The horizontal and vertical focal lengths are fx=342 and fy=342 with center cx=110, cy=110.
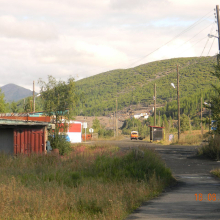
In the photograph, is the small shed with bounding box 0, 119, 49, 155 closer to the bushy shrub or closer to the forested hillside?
the bushy shrub

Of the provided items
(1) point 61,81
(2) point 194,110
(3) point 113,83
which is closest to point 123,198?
(1) point 61,81

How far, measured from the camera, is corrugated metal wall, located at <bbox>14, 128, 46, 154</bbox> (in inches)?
855

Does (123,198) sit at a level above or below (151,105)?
below

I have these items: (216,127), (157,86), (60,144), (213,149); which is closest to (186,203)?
(60,144)

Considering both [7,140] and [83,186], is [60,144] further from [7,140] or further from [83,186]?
[83,186]

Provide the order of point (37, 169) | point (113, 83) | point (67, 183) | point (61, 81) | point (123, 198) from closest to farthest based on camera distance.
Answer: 1. point (123, 198)
2. point (67, 183)
3. point (37, 169)
4. point (61, 81)
5. point (113, 83)

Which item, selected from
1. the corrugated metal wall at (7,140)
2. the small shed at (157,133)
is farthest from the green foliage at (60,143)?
the small shed at (157,133)

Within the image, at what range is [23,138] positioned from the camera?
21.9 meters

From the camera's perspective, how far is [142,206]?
9844 millimetres

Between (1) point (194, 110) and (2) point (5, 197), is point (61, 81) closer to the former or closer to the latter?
(2) point (5, 197)

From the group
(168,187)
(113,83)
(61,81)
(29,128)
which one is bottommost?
(168,187)

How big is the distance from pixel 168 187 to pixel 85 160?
507cm

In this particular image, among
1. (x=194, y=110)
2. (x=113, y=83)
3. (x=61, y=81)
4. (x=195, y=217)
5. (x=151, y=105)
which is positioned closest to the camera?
(x=195, y=217)

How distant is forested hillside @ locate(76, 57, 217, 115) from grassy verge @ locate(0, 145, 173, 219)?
112 meters
